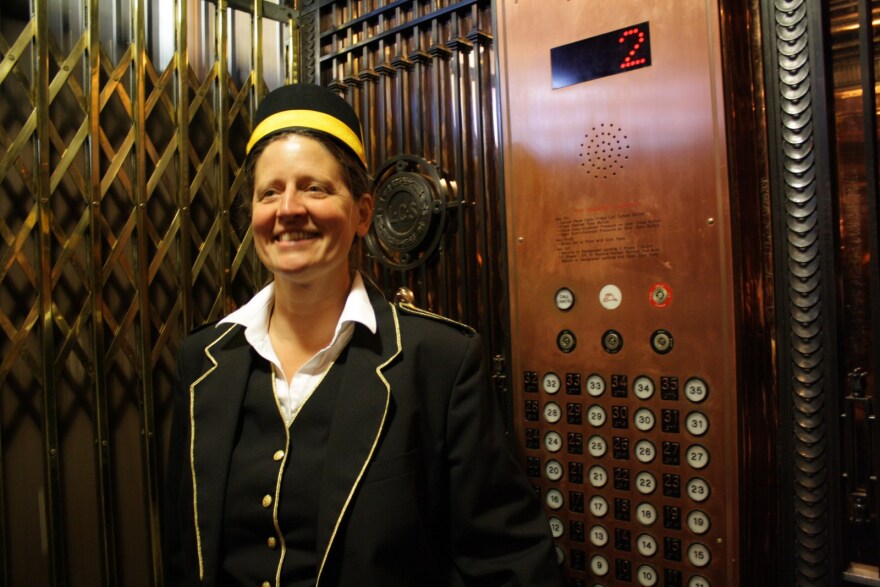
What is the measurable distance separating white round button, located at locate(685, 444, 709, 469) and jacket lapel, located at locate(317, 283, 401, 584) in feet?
2.06

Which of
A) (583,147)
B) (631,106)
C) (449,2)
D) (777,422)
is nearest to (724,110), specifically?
(631,106)

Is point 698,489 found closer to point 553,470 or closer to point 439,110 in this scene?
point 553,470

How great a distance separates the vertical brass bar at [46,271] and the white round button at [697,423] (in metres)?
1.44

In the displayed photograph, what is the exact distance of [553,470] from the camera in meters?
1.41

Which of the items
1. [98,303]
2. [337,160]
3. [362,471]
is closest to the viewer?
[362,471]

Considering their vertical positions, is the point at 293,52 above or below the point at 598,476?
above

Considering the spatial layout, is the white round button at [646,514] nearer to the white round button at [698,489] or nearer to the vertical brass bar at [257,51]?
the white round button at [698,489]

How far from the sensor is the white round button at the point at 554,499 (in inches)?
55.2

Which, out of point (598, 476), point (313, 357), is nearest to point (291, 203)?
point (313, 357)

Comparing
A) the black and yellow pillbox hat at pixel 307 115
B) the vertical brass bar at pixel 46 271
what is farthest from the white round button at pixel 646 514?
the vertical brass bar at pixel 46 271

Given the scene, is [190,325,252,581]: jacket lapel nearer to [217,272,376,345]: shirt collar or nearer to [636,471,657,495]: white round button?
[217,272,376,345]: shirt collar

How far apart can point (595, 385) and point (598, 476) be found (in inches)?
7.8

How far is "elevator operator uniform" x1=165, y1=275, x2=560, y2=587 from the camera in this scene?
0.99 metres

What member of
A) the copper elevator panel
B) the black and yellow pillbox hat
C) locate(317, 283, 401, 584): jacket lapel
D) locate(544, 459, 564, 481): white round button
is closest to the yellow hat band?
the black and yellow pillbox hat
